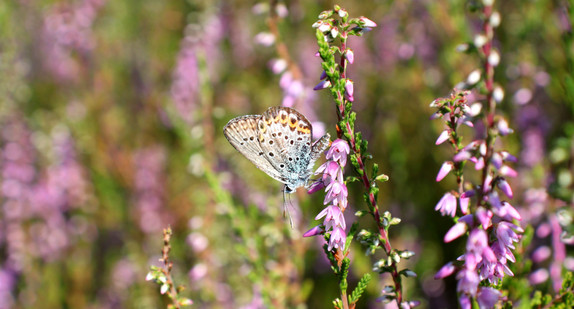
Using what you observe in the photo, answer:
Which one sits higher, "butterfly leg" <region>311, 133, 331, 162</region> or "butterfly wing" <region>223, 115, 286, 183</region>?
"butterfly wing" <region>223, 115, 286, 183</region>

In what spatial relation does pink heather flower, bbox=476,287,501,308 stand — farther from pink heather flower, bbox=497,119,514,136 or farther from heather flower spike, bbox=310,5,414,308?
pink heather flower, bbox=497,119,514,136

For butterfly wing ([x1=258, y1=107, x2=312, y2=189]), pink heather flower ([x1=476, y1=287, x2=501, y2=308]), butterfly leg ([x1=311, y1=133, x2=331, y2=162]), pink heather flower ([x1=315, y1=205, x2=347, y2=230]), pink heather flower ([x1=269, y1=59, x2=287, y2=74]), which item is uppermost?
pink heather flower ([x1=269, y1=59, x2=287, y2=74])

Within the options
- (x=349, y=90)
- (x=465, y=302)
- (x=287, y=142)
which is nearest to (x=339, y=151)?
(x=349, y=90)

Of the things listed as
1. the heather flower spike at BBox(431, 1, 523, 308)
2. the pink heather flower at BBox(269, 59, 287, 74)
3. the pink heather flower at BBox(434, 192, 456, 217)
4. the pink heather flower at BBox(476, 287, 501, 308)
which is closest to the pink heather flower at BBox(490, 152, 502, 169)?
the heather flower spike at BBox(431, 1, 523, 308)

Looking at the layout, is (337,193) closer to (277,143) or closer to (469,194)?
(469,194)

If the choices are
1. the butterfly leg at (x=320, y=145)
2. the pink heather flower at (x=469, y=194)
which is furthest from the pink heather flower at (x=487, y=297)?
the butterfly leg at (x=320, y=145)

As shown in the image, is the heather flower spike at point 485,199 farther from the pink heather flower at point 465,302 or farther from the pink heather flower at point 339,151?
the pink heather flower at point 339,151

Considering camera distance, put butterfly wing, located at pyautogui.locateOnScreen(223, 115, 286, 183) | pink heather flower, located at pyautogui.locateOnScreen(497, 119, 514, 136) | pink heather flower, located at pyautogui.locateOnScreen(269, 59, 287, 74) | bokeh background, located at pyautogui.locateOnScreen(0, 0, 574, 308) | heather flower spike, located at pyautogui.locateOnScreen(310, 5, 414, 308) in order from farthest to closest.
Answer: bokeh background, located at pyautogui.locateOnScreen(0, 0, 574, 308) < pink heather flower, located at pyautogui.locateOnScreen(269, 59, 287, 74) < butterfly wing, located at pyautogui.locateOnScreen(223, 115, 286, 183) < heather flower spike, located at pyautogui.locateOnScreen(310, 5, 414, 308) < pink heather flower, located at pyautogui.locateOnScreen(497, 119, 514, 136)

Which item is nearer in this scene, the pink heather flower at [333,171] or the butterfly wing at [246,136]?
the pink heather flower at [333,171]
